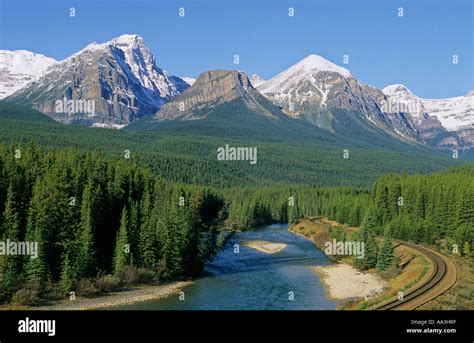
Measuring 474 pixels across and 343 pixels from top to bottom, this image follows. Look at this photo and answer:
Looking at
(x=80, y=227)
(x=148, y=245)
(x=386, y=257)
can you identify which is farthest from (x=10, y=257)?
(x=386, y=257)

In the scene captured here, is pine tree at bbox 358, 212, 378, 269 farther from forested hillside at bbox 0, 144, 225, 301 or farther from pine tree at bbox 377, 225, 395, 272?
forested hillside at bbox 0, 144, 225, 301

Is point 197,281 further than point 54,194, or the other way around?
point 197,281

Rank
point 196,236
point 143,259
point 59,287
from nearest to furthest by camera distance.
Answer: point 59,287, point 143,259, point 196,236

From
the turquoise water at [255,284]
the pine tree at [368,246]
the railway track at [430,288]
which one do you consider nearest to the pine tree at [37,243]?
the turquoise water at [255,284]

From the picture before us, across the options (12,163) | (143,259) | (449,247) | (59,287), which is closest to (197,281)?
(143,259)

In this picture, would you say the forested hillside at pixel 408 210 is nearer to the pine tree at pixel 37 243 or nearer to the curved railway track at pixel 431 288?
the curved railway track at pixel 431 288
